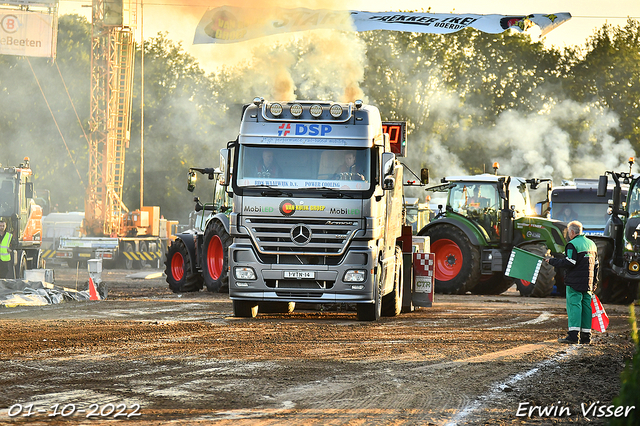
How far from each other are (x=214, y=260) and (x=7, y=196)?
746 centimetres

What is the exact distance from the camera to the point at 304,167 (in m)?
14.3

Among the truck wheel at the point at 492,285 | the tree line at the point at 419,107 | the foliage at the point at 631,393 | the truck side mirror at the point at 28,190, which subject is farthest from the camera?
the tree line at the point at 419,107

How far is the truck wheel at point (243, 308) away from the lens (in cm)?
1550

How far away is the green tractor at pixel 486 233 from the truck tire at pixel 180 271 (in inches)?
223

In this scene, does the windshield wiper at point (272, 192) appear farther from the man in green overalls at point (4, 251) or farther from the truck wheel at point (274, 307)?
the man in green overalls at point (4, 251)

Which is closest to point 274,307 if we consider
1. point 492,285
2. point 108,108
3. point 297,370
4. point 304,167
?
point 304,167

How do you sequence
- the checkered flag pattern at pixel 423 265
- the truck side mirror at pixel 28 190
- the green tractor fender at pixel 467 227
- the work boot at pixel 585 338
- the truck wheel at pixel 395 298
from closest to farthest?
1. the work boot at pixel 585 338
2. the truck wheel at pixel 395 298
3. the checkered flag pattern at pixel 423 265
4. the green tractor fender at pixel 467 227
5. the truck side mirror at pixel 28 190

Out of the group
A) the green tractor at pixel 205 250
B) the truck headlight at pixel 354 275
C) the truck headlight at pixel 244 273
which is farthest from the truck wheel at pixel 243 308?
the green tractor at pixel 205 250

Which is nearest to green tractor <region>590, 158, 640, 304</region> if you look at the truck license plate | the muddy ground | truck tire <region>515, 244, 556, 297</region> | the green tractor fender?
truck tire <region>515, 244, 556, 297</region>

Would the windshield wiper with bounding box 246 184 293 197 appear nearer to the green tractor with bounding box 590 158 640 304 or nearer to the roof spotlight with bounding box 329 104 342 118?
the roof spotlight with bounding box 329 104 342 118

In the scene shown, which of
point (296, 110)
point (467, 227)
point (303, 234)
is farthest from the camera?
point (467, 227)

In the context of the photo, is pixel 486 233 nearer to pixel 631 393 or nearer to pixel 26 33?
pixel 631 393

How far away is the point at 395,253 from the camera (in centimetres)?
1673

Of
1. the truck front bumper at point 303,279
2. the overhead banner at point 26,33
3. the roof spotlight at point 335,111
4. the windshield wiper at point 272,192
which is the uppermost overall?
the overhead banner at point 26,33
